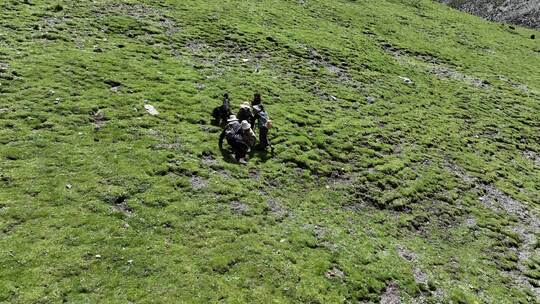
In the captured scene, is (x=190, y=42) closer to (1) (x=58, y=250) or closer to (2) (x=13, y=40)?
(2) (x=13, y=40)

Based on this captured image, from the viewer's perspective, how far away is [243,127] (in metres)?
24.2

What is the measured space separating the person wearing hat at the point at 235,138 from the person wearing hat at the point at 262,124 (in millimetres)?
1534

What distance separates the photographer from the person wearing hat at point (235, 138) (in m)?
24.4

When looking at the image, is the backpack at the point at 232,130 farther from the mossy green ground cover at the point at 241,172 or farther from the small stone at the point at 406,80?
the small stone at the point at 406,80

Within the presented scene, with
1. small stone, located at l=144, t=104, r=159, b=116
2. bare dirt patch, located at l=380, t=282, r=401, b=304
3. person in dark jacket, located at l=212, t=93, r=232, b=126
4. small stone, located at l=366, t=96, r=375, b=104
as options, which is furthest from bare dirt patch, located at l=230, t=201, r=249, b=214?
small stone, located at l=366, t=96, r=375, b=104

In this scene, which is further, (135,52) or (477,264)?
(135,52)

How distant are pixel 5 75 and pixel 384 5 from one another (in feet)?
197

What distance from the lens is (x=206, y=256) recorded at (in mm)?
17062

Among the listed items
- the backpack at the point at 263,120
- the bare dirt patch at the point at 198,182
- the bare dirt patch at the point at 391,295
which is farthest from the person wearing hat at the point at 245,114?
the bare dirt patch at the point at 391,295

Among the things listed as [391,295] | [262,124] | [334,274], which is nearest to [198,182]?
[262,124]

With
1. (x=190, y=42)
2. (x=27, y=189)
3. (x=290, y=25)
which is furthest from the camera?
(x=290, y=25)

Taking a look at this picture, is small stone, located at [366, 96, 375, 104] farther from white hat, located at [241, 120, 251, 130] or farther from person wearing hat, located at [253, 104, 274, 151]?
white hat, located at [241, 120, 251, 130]

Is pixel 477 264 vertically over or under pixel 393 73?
under

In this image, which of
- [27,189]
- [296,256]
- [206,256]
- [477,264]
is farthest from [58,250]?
[477,264]
